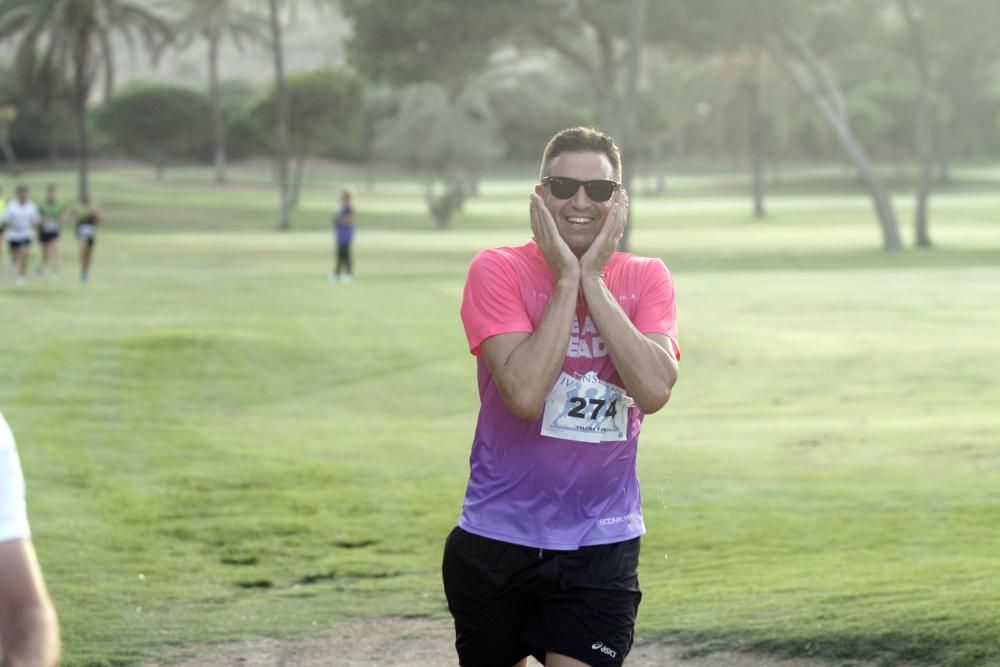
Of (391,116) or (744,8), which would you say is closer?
(744,8)

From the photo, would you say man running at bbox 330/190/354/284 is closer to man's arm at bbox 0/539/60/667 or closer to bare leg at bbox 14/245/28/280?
bare leg at bbox 14/245/28/280

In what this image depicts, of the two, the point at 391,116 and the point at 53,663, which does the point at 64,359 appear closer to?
the point at 53,663

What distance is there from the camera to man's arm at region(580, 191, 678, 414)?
465 centimetres

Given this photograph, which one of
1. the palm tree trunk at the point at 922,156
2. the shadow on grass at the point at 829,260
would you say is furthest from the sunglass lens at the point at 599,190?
the palm tree trunk at the point at 922,156

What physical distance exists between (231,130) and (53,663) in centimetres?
11878

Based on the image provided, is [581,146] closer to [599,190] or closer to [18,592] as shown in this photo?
[599,190]

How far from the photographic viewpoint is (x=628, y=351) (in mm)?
4652

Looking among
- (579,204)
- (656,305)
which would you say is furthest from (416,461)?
(579,204)

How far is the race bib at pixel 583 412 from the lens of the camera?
15.3 feet

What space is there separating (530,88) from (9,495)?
15876cm

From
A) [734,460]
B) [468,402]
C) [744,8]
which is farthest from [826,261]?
[734,460]

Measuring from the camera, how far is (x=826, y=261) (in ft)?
145

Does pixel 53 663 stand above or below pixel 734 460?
above

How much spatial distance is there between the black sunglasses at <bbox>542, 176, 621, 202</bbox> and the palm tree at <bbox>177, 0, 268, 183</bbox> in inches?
3389
